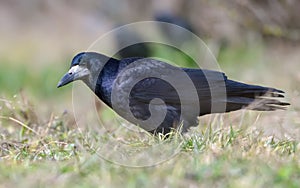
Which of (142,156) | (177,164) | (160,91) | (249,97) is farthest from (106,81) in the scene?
(177,164)

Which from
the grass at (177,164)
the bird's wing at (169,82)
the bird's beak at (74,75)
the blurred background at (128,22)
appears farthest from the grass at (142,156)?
the blurred background at (128,22)

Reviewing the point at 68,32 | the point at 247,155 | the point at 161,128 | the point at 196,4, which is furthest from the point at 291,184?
the point at 68,32

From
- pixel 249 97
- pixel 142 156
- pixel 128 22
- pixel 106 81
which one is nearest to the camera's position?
pixel 142 156

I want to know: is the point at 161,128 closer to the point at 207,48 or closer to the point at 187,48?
the point at 207,48

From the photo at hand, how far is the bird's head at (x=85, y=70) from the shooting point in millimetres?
5938

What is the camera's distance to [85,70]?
5.95m

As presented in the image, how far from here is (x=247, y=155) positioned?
469 cm

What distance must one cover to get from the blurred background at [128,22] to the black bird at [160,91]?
2.91 feet

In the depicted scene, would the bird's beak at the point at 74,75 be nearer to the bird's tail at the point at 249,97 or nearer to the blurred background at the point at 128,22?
the bird's tail at the point at 249,97

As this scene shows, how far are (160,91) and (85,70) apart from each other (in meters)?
0.64

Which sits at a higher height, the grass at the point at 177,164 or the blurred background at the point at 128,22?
the blurred background at the point at 128,22

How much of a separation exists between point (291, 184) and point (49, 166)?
149 cm

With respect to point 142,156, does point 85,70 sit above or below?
above

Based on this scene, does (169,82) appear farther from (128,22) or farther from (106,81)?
(128,22)
